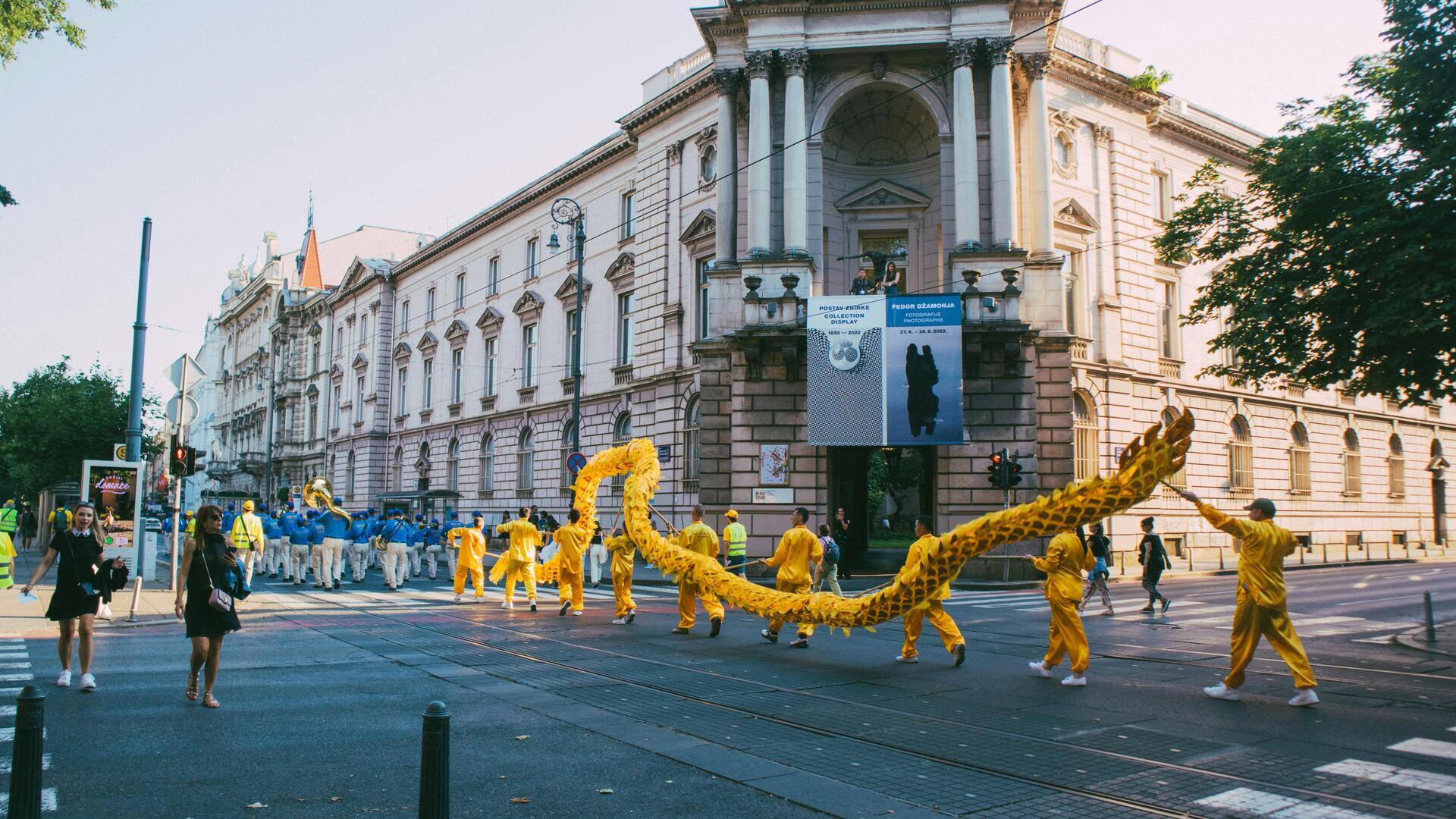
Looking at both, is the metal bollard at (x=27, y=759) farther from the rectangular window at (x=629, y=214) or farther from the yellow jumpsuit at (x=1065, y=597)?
the rectangular window at (x=629, y=214)

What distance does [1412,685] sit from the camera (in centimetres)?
1024

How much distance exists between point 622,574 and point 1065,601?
286 inches

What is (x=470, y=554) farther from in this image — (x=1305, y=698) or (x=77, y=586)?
(x=1305, y=698)

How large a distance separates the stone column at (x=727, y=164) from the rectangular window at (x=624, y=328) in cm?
967

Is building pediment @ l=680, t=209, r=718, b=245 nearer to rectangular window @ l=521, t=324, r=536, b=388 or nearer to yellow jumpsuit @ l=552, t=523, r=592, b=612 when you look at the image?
rectangular window @ l=521, t=324, r=536, b=388

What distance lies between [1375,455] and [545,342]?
34.7m

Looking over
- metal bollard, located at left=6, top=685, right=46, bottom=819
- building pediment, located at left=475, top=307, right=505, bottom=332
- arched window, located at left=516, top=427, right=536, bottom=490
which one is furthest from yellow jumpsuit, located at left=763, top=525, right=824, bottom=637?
building pediment, located at left=475, top=307, right=505, bottom=332

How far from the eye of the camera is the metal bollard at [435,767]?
4117mm

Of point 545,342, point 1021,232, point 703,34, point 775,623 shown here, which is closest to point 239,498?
point 545,342

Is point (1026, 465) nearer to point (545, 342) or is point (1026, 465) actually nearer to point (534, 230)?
point (545, 342)

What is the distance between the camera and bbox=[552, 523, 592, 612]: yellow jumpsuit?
53.4ft

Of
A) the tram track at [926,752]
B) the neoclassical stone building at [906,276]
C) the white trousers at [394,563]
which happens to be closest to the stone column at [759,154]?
the neoclassical stone building at [906,276]

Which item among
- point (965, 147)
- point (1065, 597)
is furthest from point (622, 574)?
point (965, 147)

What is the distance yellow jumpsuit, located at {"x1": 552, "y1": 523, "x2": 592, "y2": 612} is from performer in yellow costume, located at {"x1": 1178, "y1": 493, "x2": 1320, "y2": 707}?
9.65 metres
